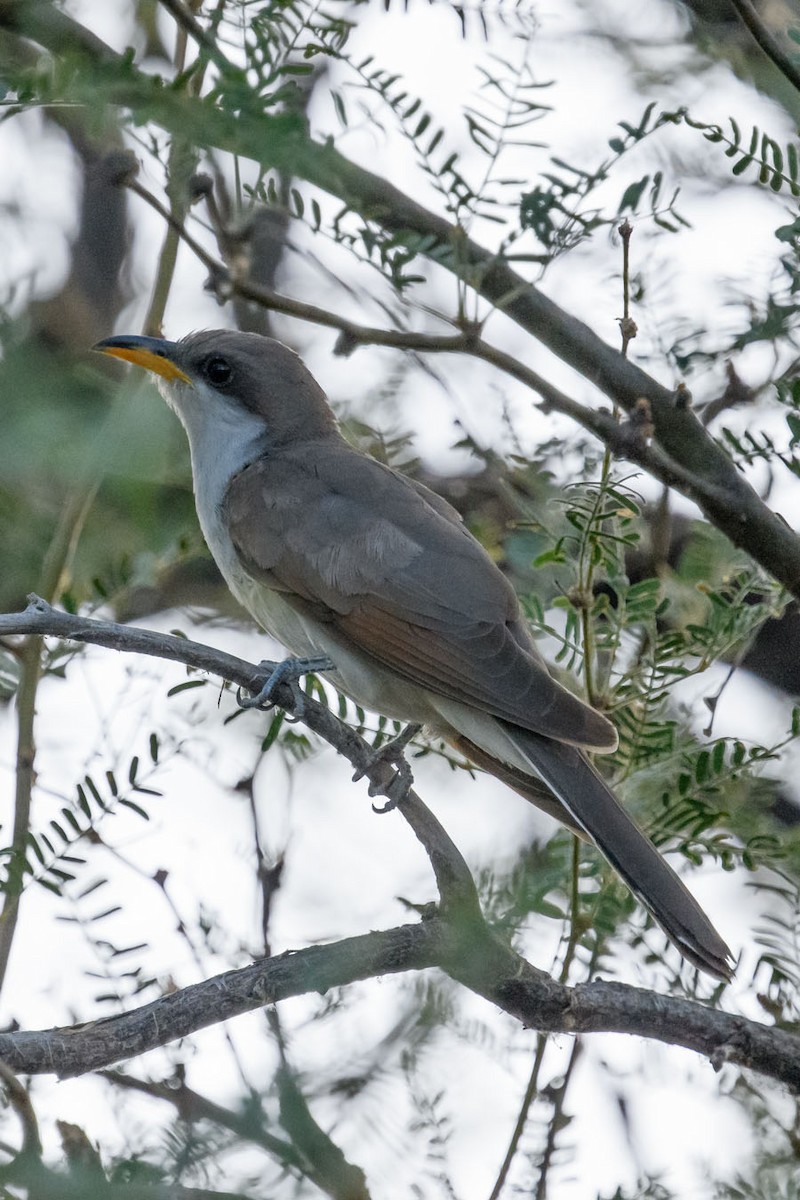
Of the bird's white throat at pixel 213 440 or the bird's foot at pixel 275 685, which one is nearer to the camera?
the bird's foot at pixel 275 685

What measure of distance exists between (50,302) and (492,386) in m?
3.46

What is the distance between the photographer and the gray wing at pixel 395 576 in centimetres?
392

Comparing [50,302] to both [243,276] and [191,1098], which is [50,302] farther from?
[191,1098]

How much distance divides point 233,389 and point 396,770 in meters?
1.65

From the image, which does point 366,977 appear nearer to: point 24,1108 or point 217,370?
point 24,1108

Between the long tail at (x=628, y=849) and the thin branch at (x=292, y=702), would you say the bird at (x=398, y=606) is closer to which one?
the long tail at (x=628, y=849)

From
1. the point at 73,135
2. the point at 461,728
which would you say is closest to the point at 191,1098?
the point at 461,728

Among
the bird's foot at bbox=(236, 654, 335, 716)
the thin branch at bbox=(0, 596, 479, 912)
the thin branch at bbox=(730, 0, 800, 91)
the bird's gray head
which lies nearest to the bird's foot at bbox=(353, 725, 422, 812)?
the thin branch at bbox=(0, 596, 479, 912)

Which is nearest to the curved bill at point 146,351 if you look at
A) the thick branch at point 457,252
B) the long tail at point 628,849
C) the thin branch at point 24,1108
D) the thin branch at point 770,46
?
the thick branch at point 457,252

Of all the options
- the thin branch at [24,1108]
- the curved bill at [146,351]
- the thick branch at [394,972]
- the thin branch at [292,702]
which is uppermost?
the curved bill at [146,351]

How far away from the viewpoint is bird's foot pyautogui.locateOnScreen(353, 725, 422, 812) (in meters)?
3.83

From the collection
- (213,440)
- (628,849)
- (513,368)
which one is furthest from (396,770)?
(213,440)

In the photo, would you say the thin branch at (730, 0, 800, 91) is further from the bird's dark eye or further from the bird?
the bird's dark eye

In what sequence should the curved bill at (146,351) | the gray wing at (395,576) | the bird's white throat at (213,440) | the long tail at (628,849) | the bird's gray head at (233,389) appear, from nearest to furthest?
the long tail at (628,849), the gray wing at (395,576), the bird's white throat at (213,440), the curved bill at (146,351), the bird's gray head at (233,389)
